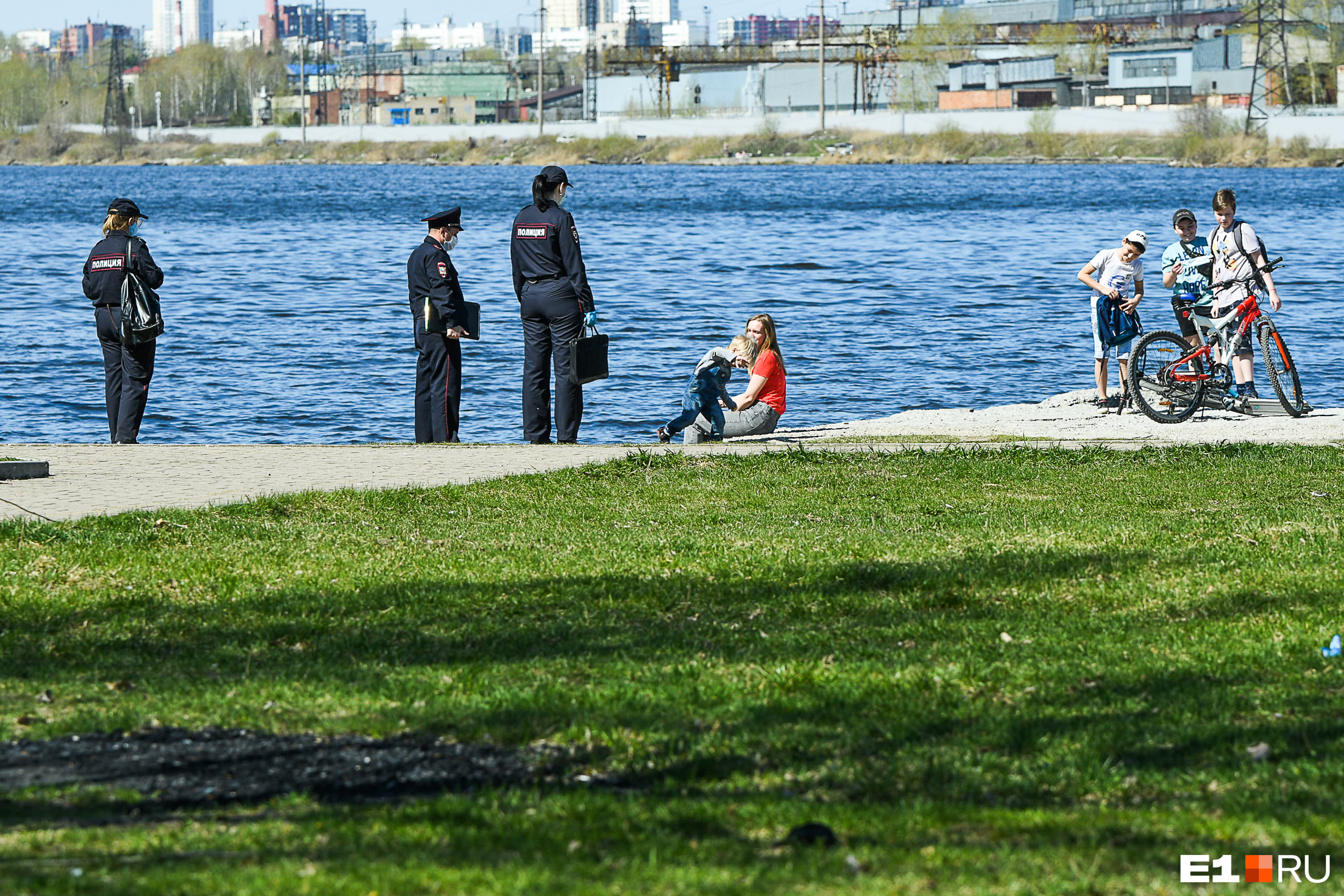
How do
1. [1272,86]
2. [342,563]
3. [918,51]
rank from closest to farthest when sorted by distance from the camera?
[342,563] → [1272,86] → [918,51]

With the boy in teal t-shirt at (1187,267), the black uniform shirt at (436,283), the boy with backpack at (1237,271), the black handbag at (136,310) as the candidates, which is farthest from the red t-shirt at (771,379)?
the black handbag at (136,310)

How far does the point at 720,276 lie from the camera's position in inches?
1558

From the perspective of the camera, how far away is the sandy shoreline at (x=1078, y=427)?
42.3ft

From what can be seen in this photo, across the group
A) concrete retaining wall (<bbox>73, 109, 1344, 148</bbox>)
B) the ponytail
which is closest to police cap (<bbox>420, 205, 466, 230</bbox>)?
the ponytail

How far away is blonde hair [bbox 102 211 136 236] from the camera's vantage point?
41.7 ft

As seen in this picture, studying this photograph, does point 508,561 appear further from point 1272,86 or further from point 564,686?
point 1272,86

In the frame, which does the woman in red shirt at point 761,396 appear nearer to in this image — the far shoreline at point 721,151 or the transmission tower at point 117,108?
the far shoreline at point 721,151

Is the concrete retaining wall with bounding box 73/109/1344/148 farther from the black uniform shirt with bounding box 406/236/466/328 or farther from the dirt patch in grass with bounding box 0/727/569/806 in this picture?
the dirt patch in grass with bounding box 0/727/569/806

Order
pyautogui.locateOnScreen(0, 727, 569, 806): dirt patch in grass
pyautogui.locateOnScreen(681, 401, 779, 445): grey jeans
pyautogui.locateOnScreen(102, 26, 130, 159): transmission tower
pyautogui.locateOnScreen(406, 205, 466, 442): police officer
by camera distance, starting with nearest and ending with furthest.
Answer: pyautogui.locateOnScreen(0, 727, 569, 806): dirt patch in grass, pyautogui.locateOnScreen(406, 205, 466, 442): police officer, pyautogui.locateOnScreen(681, 401, 779, 445): grey jeans, pyautogui.locateOnScreen(102, 26, 130, 159): transmission tower

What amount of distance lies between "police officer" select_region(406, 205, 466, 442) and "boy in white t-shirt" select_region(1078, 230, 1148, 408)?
5.58 meters

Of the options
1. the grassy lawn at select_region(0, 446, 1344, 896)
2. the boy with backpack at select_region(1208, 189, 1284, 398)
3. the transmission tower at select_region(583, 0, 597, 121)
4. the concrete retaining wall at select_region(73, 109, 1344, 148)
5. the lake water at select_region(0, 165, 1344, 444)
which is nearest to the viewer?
the grassy lawn at select_region(0, 446, 1344, 896)

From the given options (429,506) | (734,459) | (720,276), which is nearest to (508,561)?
(429,506)

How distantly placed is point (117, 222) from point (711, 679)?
27.5ft

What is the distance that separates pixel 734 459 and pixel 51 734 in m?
6.53
